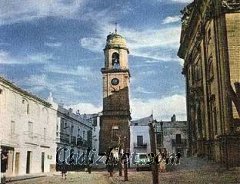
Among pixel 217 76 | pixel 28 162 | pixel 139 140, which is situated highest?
pixel 217 76

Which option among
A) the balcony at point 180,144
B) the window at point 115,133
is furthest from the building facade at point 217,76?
the balcony at point 180,144

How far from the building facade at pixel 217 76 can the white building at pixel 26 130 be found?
1411cm

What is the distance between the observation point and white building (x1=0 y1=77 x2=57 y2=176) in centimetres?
2928

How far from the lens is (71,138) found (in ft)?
154

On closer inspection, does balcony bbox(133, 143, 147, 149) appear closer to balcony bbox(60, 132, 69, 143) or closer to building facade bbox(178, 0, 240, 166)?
balcony bbox(60, 132, 69, 143)

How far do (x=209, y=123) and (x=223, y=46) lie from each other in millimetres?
5801

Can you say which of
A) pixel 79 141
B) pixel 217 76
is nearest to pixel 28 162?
pixel 79 141

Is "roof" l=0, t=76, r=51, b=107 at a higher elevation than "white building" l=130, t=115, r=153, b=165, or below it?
higher

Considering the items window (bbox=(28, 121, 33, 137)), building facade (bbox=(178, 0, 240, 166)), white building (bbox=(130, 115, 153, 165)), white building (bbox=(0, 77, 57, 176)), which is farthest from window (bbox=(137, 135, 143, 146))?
building facade (bbox=(178, 0, 240, 166))

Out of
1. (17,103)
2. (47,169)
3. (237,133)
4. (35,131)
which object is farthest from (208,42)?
(47,169)

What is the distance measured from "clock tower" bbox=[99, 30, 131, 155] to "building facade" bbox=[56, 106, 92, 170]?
374 centimetres

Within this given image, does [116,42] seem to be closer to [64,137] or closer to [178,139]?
[64,137]

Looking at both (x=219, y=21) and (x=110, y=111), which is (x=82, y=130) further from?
(x=219, y=21)

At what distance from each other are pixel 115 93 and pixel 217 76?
27.6 metres
